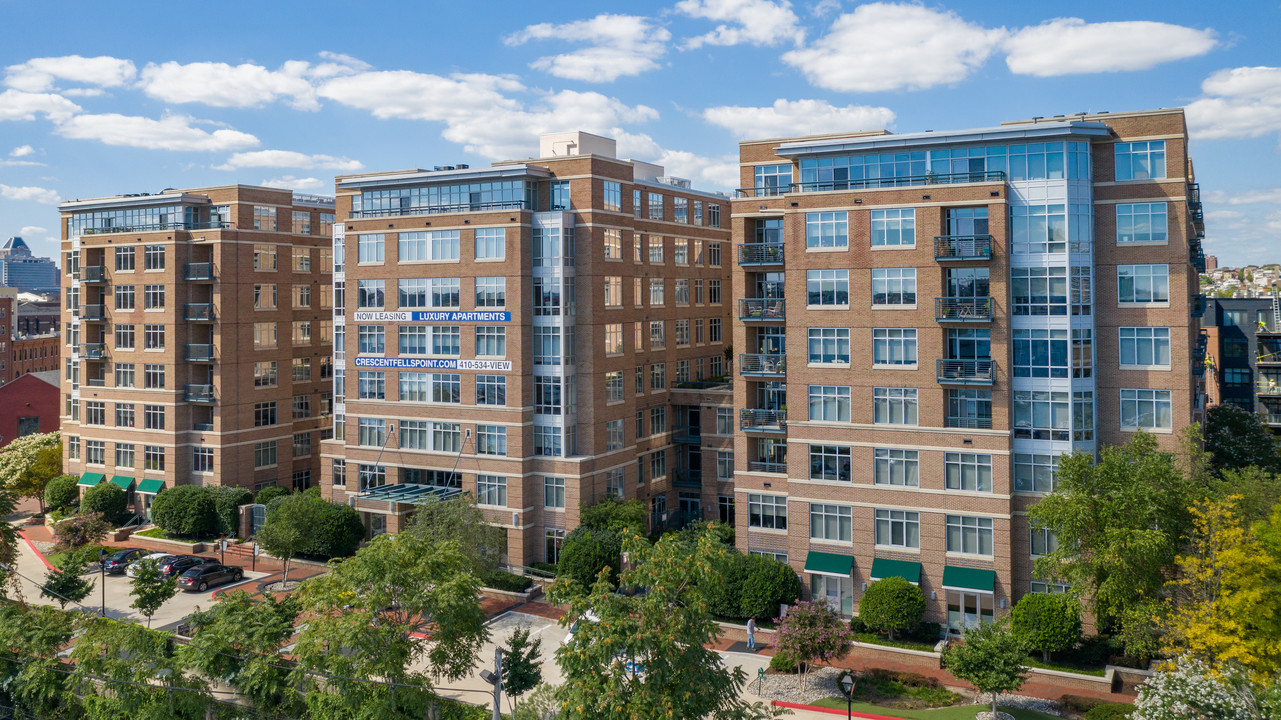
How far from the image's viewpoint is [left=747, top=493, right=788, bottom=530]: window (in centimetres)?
4572

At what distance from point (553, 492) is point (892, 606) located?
19880mm

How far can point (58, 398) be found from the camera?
84125 millimetres

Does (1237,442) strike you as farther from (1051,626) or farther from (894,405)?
(894,405)

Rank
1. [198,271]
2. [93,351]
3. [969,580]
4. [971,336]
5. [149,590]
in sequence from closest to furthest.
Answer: [149,590], [969,580], [971,336], [198,271], [93,351]

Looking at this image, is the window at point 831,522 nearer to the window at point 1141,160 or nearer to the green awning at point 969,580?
the green awning at point 969,580

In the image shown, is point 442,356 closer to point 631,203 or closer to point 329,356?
point 631,203

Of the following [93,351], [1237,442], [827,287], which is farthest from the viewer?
[93,351]

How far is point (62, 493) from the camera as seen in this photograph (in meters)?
63.4

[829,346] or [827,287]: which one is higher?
[827,287]

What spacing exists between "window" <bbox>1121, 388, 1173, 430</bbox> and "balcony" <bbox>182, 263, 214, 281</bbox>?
54.3 m

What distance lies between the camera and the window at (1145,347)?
40.3 metres

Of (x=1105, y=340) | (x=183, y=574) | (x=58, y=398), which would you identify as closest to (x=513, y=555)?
(x=183, y=574)

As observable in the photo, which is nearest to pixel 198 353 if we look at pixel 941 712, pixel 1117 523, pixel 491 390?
pixel 491 390

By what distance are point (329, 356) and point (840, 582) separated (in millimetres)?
43278
